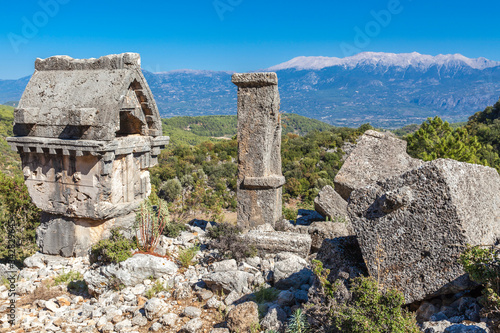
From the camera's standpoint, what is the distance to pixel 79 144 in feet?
17.2

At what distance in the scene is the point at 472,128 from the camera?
2666 centimetres

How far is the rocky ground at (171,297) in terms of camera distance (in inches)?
141

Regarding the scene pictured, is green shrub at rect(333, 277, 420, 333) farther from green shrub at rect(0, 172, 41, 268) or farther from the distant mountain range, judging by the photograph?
the distant mountain range

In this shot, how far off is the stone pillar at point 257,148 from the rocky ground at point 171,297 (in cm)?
174

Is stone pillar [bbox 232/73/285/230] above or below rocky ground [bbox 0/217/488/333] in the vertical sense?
above

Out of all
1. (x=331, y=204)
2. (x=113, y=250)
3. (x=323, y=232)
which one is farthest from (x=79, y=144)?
(x=331, y=204)

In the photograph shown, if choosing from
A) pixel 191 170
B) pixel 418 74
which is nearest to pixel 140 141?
pixel 191 170

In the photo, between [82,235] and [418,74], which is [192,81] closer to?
[418,74]

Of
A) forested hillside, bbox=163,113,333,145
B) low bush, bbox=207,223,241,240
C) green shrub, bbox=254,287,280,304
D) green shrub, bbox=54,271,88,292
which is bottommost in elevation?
green shrub, bbox=54,271,88,292

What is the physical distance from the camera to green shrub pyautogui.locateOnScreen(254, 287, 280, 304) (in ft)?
13.8

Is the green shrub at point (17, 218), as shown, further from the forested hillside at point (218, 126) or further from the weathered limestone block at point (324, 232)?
the forested hillside at point (218, 126)

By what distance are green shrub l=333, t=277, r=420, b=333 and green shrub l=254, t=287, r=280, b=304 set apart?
142 cm

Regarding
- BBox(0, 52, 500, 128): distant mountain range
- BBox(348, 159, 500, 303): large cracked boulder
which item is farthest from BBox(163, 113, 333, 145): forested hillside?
BBox(348, 159, 500, 303): large cracked boulder

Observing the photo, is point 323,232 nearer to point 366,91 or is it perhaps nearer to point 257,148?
point 257,148
